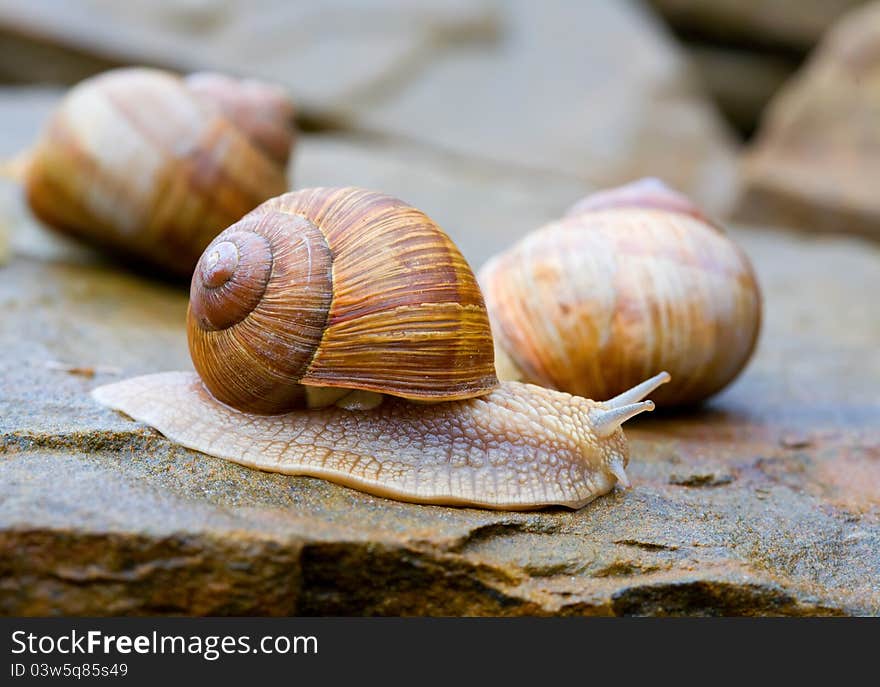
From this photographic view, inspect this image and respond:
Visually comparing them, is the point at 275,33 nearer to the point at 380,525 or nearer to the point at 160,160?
the point at 160,160

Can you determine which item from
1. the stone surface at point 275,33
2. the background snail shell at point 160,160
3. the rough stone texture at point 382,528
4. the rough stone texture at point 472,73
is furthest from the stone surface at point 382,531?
the rough stone texture at point 472,73

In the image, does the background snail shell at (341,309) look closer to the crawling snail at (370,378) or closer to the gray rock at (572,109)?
the crawling snail at (370,378)

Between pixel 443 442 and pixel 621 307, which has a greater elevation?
pixel 621 307

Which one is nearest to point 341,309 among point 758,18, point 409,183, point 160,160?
point 160,160

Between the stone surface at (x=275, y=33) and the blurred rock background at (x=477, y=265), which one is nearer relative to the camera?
Result: the blurred rock background at (x=477, y=265)

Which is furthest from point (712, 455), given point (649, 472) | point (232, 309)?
point (232, 309)

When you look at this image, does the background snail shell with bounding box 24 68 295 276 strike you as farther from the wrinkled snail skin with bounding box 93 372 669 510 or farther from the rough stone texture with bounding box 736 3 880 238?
the rough stone texture with bounding box 736 3 880 238
